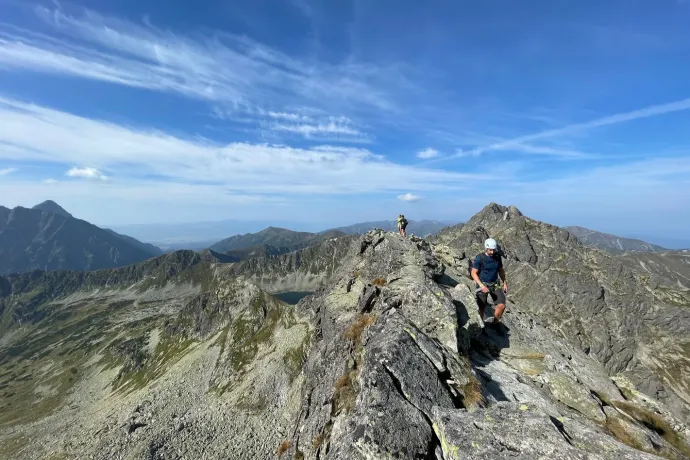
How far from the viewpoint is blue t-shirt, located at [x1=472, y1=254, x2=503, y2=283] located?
71.4 feet

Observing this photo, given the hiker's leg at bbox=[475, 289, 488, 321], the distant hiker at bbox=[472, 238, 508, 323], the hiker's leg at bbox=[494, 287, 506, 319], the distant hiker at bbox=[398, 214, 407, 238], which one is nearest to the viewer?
the distant hiker at bbox=[472, 238, 508, 323]

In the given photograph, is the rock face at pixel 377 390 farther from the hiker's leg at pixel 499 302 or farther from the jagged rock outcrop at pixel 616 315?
the jagged rock outcrop at pixel 616 315

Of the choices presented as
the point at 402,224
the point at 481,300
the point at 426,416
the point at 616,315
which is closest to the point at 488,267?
the point at 481,300

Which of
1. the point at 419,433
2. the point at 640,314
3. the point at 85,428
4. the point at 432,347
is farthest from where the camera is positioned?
the point at 640,314

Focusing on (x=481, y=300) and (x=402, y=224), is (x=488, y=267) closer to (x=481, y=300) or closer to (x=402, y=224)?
(x=481, y=300)

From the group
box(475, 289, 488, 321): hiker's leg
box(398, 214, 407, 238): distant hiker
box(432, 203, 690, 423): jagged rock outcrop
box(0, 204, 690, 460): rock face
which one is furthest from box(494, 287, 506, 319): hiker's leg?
box(432, 203, 690, 423): jagged rock outcrop

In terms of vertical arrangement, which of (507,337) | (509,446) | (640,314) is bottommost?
(640,314)

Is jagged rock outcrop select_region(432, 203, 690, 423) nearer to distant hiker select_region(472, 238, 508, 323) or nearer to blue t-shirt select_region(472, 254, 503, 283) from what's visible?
distant hiker select_region(472, 238, 508, 323)

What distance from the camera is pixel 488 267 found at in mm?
21938


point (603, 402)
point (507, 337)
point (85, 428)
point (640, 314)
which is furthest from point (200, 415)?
point (640, 314)

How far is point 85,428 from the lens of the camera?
9938 cm

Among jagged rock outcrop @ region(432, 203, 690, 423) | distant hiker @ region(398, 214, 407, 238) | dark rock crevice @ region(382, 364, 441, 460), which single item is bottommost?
jagged rock outcrop @ region(432, 203, 690, 423)

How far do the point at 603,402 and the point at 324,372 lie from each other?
62.1 ft

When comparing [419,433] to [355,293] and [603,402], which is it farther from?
[355,293]
